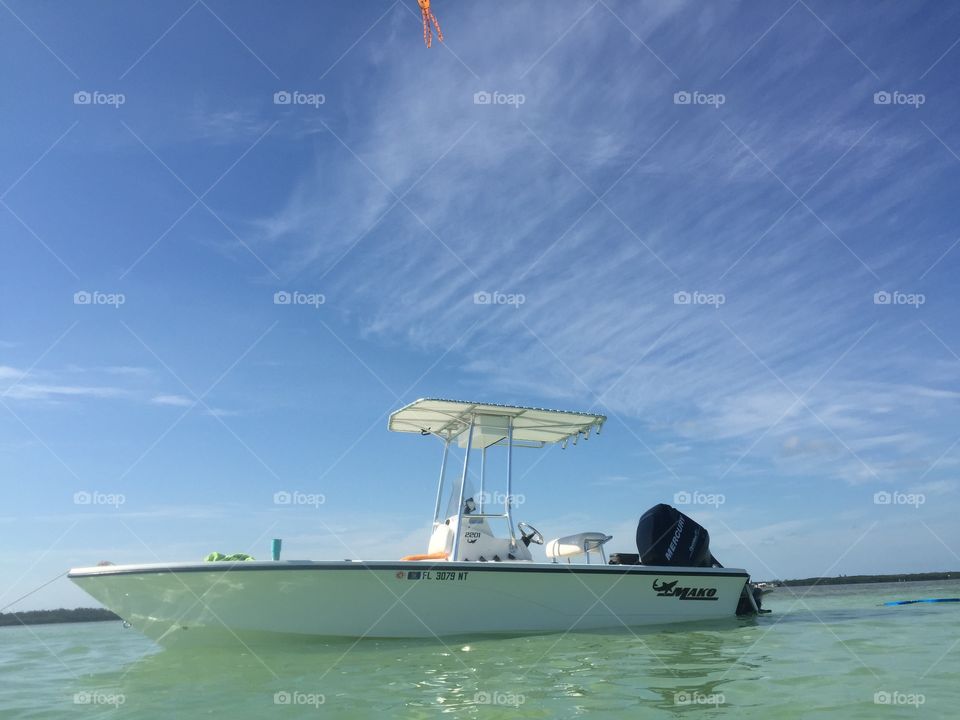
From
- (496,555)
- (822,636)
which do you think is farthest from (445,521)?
(822,636)

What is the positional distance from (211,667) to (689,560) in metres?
7.31

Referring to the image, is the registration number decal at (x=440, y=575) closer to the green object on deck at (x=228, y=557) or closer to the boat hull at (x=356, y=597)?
the boat hull at (x=356, y=597)

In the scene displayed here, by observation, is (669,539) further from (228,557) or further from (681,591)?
(228,557)

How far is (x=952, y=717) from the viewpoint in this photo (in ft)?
15.3

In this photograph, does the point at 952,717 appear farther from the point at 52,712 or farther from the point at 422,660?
the point at 52,712

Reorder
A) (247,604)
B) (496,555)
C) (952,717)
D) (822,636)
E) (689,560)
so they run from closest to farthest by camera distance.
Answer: (952,717) → (247,604) → (822,636) → (496,555) → (689,560)

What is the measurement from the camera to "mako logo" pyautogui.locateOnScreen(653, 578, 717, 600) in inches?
428

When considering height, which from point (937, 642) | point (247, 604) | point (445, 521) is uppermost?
point (445, 521)

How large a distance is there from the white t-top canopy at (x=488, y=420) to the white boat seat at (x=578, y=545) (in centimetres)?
189

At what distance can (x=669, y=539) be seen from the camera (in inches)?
443

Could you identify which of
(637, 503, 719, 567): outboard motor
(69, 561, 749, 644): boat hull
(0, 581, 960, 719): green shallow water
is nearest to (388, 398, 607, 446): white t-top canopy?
(637, 503, 719, 567): outboard motor

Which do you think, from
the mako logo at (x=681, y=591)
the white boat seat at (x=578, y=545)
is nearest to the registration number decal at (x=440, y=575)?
the white boat seat at (x=578, y=545)

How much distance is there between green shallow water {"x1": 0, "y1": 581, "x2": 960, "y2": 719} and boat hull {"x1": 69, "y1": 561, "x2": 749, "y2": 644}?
0.29m

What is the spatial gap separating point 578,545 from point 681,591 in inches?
73.2
